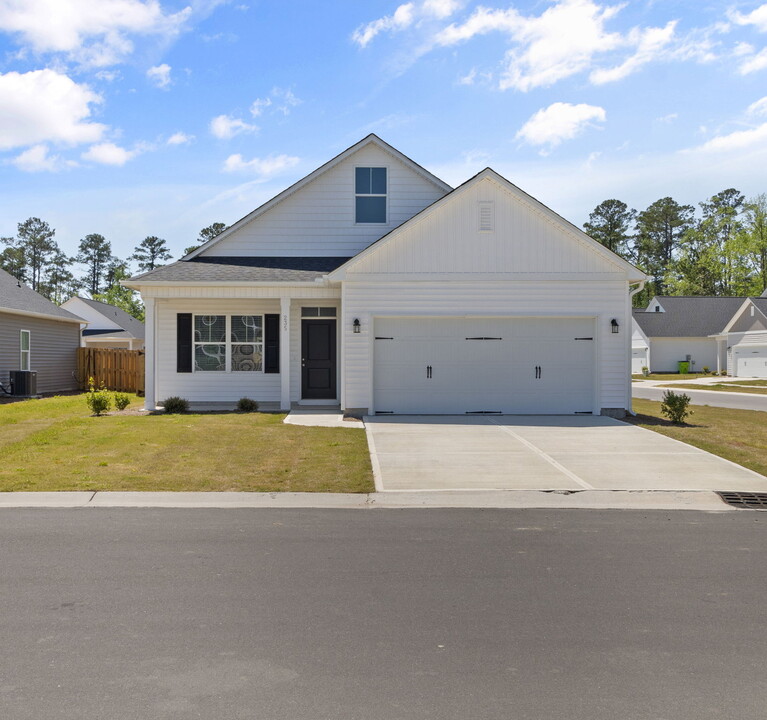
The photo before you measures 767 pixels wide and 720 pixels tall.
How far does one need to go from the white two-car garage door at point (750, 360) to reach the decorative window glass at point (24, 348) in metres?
38.0

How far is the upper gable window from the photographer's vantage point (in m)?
18.6

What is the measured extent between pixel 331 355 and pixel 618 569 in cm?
1259

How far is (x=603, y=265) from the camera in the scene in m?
15.6

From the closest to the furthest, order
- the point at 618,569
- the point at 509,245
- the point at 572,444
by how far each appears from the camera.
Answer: the point at 618,569
the point at 572,444
the point at 509,245

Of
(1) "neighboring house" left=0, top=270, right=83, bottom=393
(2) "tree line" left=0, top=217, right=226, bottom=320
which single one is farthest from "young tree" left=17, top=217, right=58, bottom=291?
(1) "neighboring house" left=0, top=270, right=83, bottom=393

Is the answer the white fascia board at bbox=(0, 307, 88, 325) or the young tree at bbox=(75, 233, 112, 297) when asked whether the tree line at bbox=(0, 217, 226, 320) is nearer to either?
the young tree at bbox=(75, 233, 112, 297)

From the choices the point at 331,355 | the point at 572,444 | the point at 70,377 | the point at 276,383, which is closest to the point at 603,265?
the point at 572,444

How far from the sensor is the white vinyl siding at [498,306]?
51.0 feet

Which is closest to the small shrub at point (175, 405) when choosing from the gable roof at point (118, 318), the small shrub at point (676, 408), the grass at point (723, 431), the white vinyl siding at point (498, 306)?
the white vinyl siding at point (498, 306)

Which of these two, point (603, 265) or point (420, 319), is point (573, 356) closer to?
point (603, 265)

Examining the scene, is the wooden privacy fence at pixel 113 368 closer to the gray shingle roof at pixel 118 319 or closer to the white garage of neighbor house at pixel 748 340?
the gray shingle roof at pixel 118 319

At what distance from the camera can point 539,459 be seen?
1033 cm

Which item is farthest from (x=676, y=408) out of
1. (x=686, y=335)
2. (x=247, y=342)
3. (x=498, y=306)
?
(x=686, y=335)

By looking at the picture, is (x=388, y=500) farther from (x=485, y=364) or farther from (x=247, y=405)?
(x=247, y=405)
